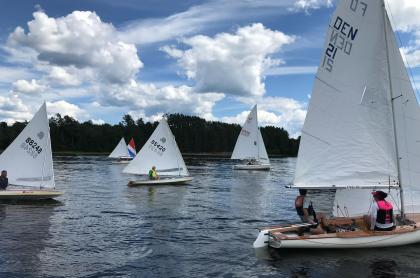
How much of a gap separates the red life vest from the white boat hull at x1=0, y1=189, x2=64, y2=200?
20465 mm

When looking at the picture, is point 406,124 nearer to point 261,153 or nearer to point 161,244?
point 161,244

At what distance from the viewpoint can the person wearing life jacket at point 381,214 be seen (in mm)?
16922

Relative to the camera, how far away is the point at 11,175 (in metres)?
29.6

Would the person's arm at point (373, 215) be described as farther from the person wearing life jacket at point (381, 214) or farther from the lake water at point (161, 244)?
the lake water at point (161, 244)

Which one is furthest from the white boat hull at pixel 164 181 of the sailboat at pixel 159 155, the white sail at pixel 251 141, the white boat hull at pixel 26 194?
the white sail at pixel 251 141

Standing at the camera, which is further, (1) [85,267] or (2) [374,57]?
(2) [374,57]

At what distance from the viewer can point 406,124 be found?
18062mm

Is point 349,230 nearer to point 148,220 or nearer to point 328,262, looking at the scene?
point 328,262

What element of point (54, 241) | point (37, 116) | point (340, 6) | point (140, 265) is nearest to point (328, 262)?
point (140, 265)

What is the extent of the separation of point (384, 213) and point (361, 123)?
357 centimetres

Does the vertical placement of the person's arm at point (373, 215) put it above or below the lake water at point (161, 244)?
above

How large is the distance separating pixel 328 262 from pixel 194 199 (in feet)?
59.1

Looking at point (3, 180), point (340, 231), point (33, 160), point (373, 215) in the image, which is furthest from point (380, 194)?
point (3, 180)

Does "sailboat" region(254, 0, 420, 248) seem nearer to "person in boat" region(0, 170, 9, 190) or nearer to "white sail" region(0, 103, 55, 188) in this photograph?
"white sail" region(0, 103, 55, 188)
